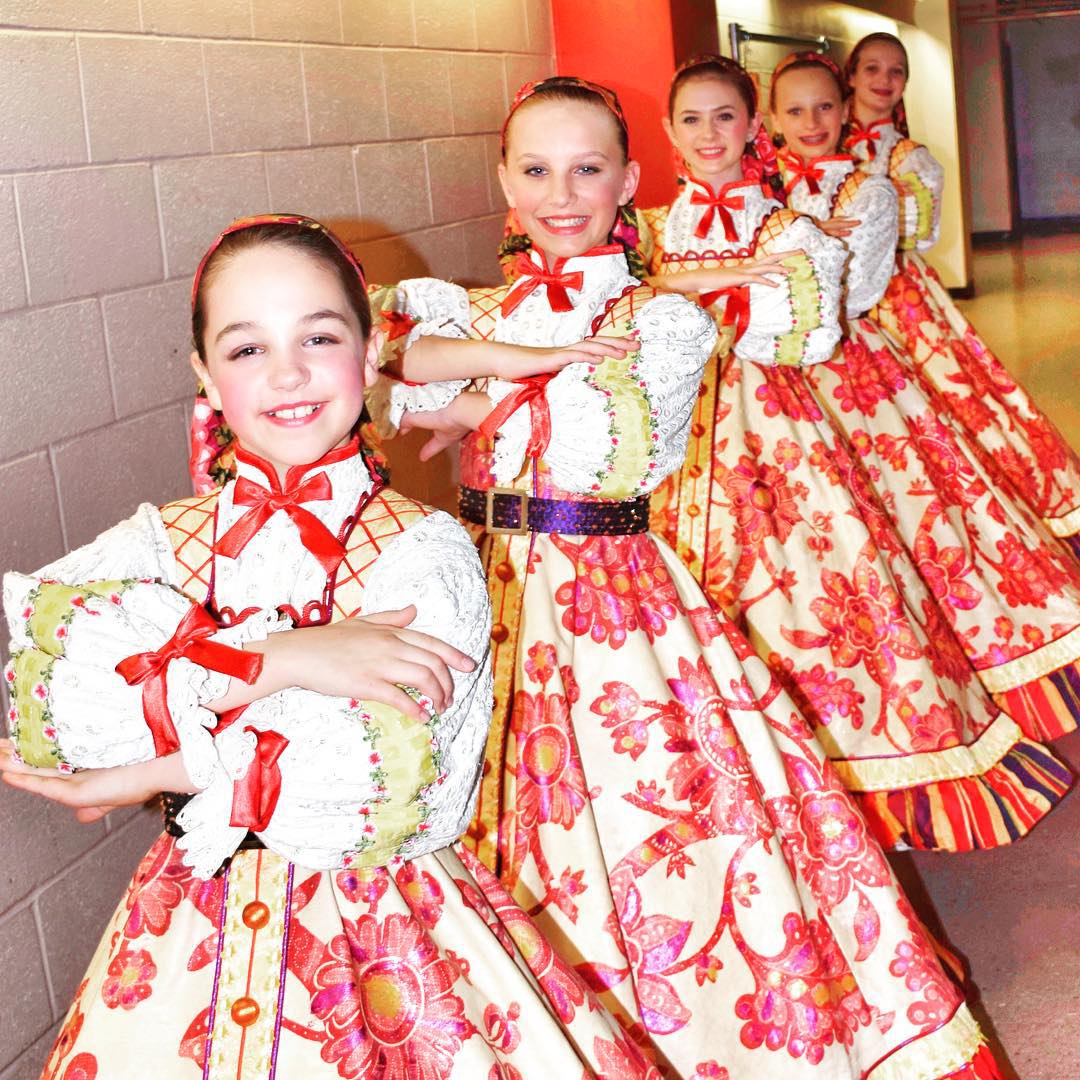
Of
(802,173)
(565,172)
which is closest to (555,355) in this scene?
(565,172)

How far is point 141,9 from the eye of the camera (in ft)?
8.20

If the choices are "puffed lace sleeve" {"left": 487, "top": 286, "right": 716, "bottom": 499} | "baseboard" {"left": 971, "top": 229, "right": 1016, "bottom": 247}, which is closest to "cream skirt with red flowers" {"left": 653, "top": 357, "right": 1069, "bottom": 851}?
"puffed lace sleeve" {"left": 487, "top": 286, "right": 716, "bottom": 499}

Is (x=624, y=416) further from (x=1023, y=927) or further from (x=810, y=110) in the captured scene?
(x=810, y=110)

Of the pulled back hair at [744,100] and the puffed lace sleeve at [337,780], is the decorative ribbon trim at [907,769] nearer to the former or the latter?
the pulled back hair at [744,100]

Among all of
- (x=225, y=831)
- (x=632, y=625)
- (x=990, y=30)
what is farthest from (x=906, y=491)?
(x=990, y=30)

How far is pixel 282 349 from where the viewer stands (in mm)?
1729

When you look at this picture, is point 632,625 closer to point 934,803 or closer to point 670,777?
point 670,777

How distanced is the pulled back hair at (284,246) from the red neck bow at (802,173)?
103 inches

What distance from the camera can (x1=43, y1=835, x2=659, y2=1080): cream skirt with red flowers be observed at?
1554mm

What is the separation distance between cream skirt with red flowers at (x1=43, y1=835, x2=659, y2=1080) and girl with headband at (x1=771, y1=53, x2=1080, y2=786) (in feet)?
6.74

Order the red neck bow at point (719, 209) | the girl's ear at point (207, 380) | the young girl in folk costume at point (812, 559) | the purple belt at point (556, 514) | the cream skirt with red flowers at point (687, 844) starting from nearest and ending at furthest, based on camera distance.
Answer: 1. the girl's ear at point (207, 380)
2. the cream skirt with red flowers at point (687, 844)
3. the purple belt at point (556, 514)
4. the young girl in folk costume at point (812, 559)
5. the red neck bow at point (719, 209)

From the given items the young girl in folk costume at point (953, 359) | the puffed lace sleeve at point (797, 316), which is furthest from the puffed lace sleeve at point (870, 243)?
the puffed lace sleeve at point (797, 316)

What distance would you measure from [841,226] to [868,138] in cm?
146

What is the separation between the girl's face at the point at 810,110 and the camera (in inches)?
168
